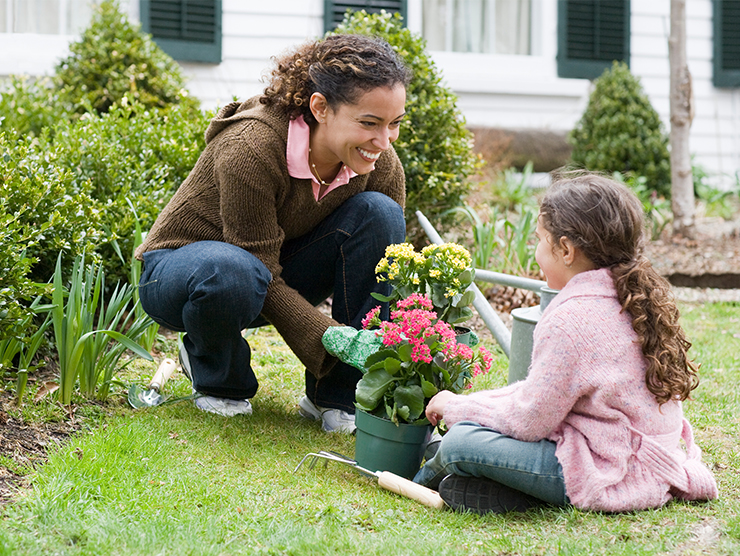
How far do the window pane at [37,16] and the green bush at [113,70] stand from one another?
146 cm

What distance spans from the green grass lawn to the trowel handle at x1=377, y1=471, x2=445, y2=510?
0.9 inches

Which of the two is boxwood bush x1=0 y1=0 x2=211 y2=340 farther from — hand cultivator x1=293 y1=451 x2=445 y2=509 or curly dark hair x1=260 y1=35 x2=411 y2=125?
hand cultivator x1=293 y1=451 x2=445 y2=509

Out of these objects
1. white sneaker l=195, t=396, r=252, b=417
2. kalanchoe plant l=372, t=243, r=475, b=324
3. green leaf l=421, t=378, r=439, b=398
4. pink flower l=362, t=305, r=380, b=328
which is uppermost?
kalanchoe plant l=372, t=243, r=475, b=324

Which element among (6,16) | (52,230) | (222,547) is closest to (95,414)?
(52,230)

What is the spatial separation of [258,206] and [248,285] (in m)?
0.24

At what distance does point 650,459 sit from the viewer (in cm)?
171

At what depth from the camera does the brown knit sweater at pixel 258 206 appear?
7.16ft

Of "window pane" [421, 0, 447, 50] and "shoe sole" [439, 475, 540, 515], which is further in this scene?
"window pane" [421, 0, 447, 50]

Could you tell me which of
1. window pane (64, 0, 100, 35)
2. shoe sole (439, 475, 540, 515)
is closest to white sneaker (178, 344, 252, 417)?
shoe sole (439, 475, 540, 515)

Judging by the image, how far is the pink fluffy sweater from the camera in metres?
1.68

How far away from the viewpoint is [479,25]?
7.19 metres

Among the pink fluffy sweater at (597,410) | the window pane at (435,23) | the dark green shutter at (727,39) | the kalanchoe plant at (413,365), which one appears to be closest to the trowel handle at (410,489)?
the kalanchoe plant at (413,365)

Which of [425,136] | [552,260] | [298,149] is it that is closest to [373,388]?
[552,260]

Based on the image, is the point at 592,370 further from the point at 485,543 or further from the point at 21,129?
the point at 21,129
